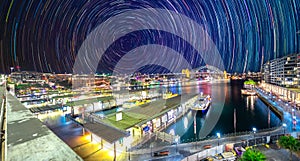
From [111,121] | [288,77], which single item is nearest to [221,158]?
[111,121]

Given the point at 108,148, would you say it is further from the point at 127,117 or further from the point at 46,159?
the point at 46,159

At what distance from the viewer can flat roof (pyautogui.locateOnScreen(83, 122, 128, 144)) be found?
397 inches

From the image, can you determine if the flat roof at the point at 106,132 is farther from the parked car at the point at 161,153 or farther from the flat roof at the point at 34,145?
the flat roof at the point at 34,145

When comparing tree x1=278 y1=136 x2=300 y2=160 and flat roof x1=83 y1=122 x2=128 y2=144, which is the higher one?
flat roof x1=83 y1=122 x2=128 y2=144

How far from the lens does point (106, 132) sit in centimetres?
1091

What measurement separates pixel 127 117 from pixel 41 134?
1230 cm

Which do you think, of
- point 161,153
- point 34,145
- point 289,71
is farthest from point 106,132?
point 289,71

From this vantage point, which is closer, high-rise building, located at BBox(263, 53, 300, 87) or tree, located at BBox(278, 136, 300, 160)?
tree, located at BBox(278, 136, 300, 160)

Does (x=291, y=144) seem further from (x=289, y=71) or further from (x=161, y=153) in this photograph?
(x=289, y=71)

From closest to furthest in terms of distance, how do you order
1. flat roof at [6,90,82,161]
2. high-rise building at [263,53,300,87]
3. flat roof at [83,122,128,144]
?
flat roof at [6,90,82,161] < flat roof at [83,122,128,144] < high-rise building at [263,53,300,87]

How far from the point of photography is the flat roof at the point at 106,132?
1010cm

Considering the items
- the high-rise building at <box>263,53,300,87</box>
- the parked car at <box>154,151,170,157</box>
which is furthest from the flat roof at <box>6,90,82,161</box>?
the high-rise building at <box>263,53,300,87</box>

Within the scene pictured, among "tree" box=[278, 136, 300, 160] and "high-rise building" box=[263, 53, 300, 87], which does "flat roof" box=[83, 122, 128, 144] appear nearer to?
"tree" box=[278, 136, 300, 160]

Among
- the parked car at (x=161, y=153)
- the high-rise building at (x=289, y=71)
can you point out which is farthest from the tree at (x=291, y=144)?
the high-rise building at (x=289, y=71)
